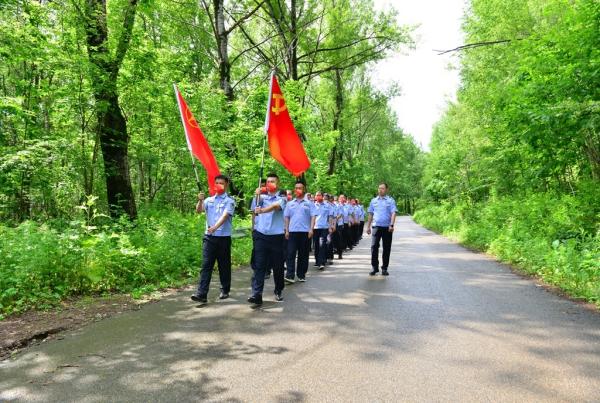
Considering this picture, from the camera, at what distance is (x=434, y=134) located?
222 feet

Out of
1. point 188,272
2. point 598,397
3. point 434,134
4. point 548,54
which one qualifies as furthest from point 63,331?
point 434,134

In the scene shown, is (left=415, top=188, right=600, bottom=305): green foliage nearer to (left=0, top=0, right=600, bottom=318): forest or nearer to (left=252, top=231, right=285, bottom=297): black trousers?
(left=0, top=0, right=600, bottom=318): forest

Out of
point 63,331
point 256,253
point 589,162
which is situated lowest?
point 63,331

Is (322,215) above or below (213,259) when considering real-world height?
above

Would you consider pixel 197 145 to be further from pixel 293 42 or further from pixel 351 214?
pixel 293 42

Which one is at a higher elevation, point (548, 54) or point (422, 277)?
point (548, 54)

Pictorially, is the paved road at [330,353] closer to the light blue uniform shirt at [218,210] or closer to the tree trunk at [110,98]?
the light blue uniform shirt at [218,210]

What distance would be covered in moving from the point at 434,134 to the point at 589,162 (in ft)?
181

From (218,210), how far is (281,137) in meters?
1.77

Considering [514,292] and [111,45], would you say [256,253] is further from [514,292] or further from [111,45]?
[111,45]

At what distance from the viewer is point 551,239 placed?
38.0 feet

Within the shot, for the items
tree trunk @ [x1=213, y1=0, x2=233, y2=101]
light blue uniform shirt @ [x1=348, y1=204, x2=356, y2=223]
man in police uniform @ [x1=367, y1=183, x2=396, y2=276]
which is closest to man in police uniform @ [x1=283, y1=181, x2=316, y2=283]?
man in police uniform @ [x1=367, y1=183, x2=396, y2=276]

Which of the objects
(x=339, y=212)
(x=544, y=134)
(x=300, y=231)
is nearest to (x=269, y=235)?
(x=300, y=231)

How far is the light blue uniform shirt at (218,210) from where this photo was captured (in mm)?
7379
